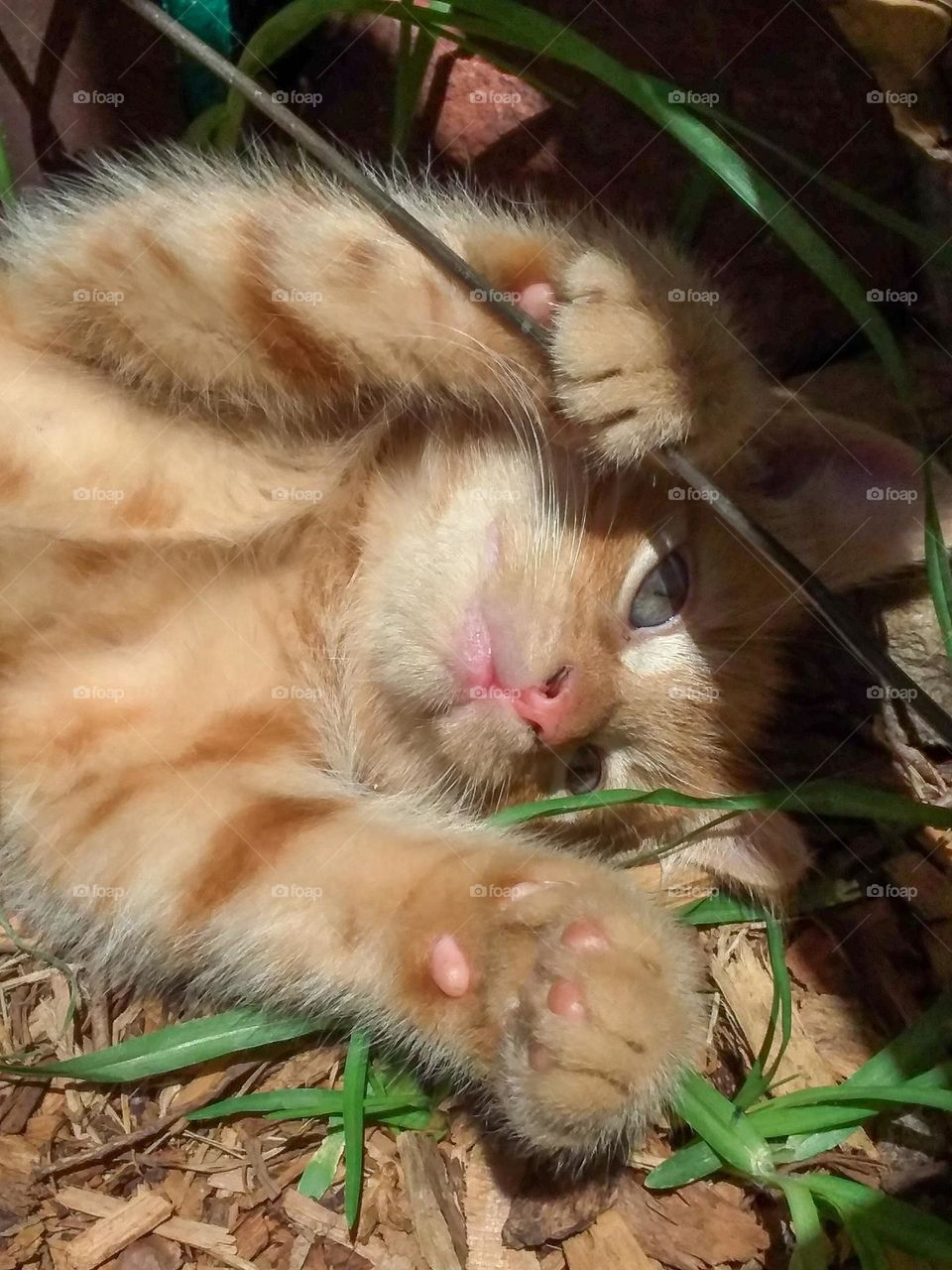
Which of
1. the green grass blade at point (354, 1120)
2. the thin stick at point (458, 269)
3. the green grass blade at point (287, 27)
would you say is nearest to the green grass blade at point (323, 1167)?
the green grass blade at point (354, 1120)

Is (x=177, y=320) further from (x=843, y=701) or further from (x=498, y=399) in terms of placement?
(x=843, y=701)

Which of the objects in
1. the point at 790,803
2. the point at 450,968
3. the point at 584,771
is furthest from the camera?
the point at 584,771

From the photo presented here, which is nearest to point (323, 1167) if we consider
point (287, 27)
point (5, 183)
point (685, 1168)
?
point (685, 1168)

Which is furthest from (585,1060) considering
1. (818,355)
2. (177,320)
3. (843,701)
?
(818,355)

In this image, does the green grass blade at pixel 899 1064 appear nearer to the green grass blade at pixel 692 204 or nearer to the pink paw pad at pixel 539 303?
the pink paw pad at pixel 539 303

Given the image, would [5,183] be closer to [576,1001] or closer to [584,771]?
[584,771]
